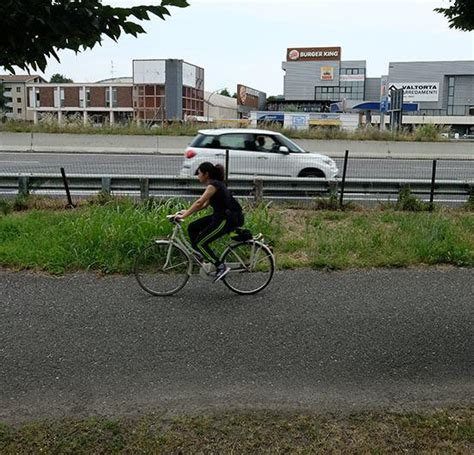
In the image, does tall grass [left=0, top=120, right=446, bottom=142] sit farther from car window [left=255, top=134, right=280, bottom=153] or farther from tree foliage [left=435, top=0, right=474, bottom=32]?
tree foliage [left=435, top=0, right=474, bottom=32]

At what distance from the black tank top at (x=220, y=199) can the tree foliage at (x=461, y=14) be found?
2.76m

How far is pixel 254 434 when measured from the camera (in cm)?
363

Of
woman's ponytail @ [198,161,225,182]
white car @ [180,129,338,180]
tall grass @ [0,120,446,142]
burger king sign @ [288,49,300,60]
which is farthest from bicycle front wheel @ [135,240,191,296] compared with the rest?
burger king sign @ [288,49,300,60]

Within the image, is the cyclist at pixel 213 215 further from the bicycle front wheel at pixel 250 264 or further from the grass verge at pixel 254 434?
the grass verge at pixel 254 434

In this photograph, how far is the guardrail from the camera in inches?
440

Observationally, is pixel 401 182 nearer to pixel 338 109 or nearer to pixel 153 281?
pixel 153 281

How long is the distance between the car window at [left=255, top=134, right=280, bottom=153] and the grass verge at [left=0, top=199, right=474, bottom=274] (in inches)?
169

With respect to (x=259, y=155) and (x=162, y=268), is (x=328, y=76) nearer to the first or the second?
(x=259, y=155)

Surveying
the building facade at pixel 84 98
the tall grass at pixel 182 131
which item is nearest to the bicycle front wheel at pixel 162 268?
the tall grass at pixel 182 131

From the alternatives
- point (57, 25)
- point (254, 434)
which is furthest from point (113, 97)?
point (57, 25)

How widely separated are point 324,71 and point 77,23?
10184 centimetres

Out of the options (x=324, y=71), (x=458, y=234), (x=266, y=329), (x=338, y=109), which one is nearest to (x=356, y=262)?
(x=458, y=234)

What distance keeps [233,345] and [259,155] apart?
9168 millimetres

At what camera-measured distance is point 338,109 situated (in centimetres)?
8781
